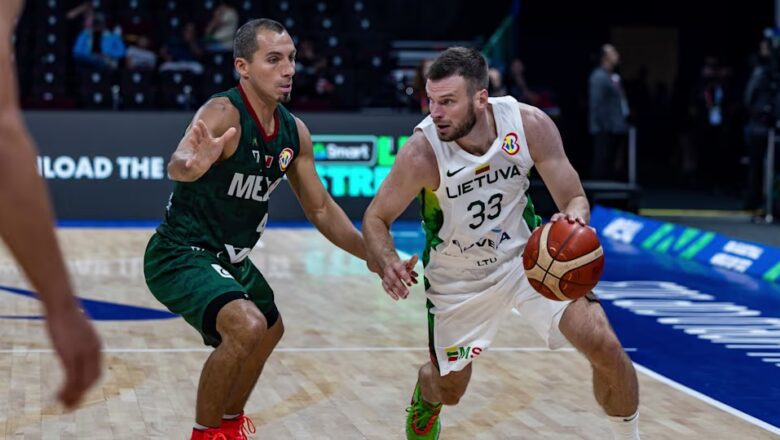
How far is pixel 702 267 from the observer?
12195mm

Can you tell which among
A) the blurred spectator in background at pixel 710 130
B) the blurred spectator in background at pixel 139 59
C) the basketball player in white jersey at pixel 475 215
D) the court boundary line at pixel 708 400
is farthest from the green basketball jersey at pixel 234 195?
the blurred spectator in background at pixel 710 130

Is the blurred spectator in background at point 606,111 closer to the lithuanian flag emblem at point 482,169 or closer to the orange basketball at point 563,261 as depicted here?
the lithuanian flag emblem at point 482,169

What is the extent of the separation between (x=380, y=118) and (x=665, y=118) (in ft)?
35.9

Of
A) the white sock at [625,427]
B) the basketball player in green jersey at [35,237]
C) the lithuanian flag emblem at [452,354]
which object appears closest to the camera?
the basketball player in green jersey at [35,237]

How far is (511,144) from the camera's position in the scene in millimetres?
5227

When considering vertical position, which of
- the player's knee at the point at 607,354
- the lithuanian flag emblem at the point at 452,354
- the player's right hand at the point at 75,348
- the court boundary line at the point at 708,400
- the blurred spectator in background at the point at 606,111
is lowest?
the blurred spectator in background at the point at 606,111

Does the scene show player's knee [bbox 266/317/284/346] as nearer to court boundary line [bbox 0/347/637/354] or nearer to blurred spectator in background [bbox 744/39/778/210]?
court boundary line [bbox 0/347/637/354]

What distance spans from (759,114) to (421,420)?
10.00 m

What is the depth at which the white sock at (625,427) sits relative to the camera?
505cm

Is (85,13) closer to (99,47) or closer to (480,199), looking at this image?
(99,47)

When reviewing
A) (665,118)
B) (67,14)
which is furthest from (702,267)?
(665,118)

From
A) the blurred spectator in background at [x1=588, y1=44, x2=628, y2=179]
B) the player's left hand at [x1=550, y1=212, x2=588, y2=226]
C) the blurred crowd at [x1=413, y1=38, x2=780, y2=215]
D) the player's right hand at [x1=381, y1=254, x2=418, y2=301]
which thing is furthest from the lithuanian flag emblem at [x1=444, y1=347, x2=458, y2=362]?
the blurred spectator in background at [x1=588, y1=44, x2=628, y2=179]

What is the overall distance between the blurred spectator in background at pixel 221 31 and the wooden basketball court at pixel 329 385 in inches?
306

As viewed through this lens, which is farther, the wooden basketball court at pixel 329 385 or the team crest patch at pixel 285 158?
the wooden basketball court at pixel 329 385
